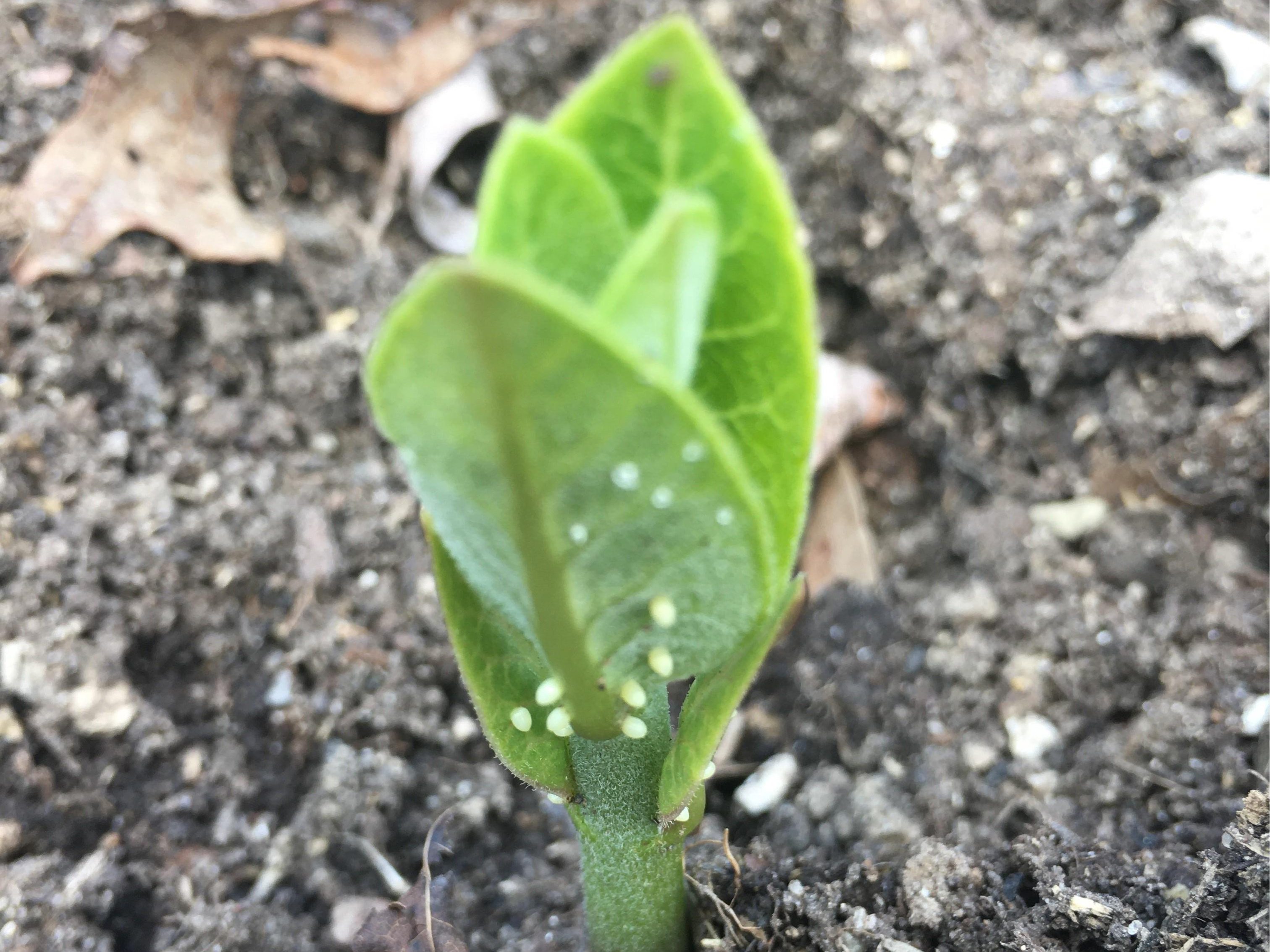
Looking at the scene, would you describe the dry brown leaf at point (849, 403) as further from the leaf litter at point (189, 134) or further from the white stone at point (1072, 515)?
the leaf litter at point (189, 134)

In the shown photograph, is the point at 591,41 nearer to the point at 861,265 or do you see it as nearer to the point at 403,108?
the point at 403,108

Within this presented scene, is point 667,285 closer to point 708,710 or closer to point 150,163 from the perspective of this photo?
point 708,710

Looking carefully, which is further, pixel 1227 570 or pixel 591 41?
pixel 591 41

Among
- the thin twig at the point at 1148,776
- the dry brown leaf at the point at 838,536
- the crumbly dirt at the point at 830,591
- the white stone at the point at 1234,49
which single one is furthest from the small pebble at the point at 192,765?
the white stone at the point at 1234,49

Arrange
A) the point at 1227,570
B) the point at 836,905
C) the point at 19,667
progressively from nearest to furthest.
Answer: the point at 836,905
the point at 19,667
the point at 1227,570

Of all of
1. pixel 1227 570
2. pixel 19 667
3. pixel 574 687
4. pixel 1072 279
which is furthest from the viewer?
pixel 1072 279

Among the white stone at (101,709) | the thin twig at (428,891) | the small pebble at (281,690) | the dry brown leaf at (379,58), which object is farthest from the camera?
the dry brown leaf at (379,58)

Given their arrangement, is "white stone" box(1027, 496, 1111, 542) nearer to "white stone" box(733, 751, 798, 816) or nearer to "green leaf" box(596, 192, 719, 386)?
→ "white stone" box(733, 751, 798, 816)

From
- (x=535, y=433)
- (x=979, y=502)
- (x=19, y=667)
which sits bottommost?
(x=979, y=502)

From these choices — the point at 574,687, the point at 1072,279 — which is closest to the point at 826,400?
the point at 1072,279
